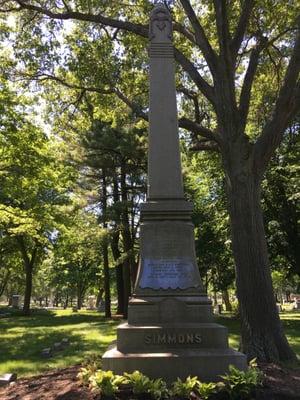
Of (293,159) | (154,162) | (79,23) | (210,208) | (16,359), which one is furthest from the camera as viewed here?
(210,208)

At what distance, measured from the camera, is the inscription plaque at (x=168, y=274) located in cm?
737

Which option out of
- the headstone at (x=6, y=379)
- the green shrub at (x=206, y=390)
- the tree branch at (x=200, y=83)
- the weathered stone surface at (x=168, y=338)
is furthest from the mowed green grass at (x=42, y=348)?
the tree branch at (x=200, y=83)

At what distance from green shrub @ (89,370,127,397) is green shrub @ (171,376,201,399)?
2.00 ft

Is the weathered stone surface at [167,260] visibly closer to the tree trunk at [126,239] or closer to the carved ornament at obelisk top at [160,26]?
the carved ornament at obelisk top at [160,26]

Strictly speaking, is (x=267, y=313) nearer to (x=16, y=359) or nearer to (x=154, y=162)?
(x=154, y=162)

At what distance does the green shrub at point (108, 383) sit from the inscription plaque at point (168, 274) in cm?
182

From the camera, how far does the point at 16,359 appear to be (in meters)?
11.3

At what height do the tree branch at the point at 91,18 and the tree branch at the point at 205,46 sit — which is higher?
the tree branch at the point at 91,18

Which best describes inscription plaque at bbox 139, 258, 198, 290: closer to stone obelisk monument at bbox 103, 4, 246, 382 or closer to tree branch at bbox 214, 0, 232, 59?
stone obelisk monument at bbox 103, 4, 246, 382

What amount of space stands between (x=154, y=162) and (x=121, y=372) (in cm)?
348

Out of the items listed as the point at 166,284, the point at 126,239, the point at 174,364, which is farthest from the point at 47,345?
the point at 126,239

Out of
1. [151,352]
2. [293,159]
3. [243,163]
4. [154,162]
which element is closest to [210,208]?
[293,159]

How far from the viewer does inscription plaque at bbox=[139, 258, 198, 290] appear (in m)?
7.37

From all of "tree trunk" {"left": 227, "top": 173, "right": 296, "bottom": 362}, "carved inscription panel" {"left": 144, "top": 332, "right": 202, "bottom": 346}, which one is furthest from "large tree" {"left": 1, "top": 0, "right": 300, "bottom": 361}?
"carved inscription panel" {"left": 144, "top": 332, "right": 202, "bottom": 346}
